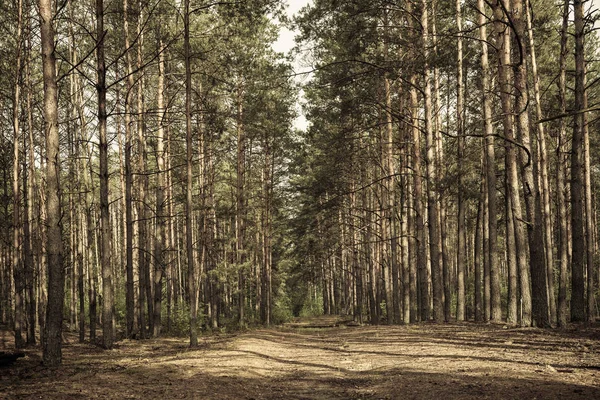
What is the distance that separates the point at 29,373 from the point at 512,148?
13.7 metres

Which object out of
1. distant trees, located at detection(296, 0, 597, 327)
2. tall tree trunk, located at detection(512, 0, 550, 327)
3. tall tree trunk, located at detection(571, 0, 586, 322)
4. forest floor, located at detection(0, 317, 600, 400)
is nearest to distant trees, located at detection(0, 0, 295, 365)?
forest floor, located at detection(0, 317, 600, 400)

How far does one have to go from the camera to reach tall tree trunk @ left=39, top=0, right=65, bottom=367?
9.02 m

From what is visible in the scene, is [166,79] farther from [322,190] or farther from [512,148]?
[512,148]

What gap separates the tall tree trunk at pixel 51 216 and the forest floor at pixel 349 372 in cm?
50

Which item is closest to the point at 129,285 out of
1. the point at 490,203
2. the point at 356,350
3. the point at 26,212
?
the point at 26,212

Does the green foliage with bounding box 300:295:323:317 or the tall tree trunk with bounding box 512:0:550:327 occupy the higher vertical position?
the tall tree trunk with bounding box 512:0:550:327

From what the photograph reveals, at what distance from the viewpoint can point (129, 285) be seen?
→ 15109 mm

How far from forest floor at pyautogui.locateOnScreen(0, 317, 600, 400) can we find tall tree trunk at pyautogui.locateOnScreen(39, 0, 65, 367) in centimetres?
50

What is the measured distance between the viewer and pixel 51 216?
9141 mm

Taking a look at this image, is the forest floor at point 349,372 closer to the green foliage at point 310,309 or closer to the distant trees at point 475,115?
the distant trees at point 475,115

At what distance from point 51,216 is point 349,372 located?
6.77m

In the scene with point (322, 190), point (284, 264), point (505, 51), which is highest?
point (505, 51)

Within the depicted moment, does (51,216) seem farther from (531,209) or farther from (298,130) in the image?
(298,130)

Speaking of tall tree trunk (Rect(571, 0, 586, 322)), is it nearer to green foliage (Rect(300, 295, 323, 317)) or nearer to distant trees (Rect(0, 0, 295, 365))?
distant trees (Rect(0, 0, 295, 365))
